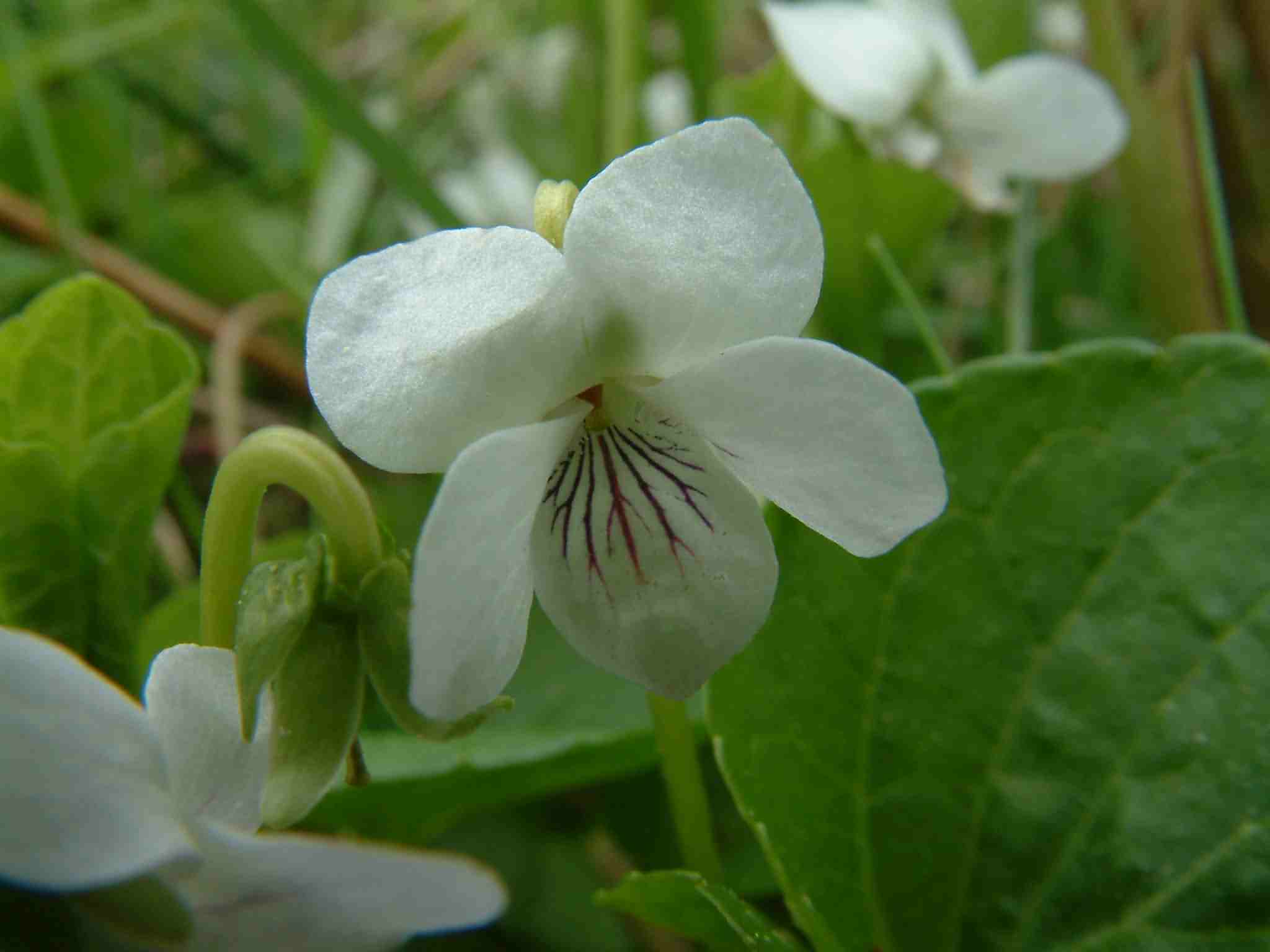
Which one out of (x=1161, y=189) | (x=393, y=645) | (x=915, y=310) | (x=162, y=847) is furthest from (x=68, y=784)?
(x=1161, y=189)

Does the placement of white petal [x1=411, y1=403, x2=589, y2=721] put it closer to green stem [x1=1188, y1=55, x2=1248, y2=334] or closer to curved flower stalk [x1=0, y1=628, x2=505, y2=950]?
curved flower stalk [x1=0, y1=628, x2=505, y2=950]

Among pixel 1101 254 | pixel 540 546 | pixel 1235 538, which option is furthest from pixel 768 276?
pixel 1101 254

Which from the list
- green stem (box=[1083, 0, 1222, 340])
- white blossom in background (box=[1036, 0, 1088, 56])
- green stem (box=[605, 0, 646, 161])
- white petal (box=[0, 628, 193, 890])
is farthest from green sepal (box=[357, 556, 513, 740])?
white blossom in background (box=[1036, 0, 1088, 56])

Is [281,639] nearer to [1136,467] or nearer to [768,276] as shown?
[768,276]

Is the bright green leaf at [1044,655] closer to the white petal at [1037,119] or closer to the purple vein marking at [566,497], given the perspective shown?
the purple vein marking at [566,497]

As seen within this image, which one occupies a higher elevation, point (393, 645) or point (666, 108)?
point (393, 645)

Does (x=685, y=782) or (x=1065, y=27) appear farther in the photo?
(x=1065, y=27)

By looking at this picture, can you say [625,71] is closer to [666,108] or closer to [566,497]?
[666,108]

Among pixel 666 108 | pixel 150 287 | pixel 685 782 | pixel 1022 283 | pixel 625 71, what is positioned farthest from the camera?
pixel 666 108
